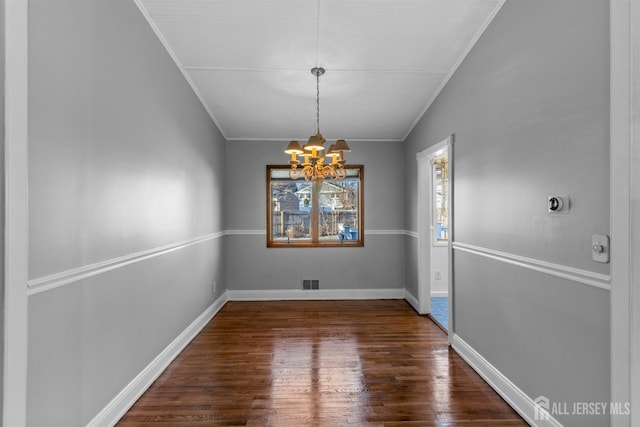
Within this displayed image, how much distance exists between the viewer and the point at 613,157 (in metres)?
Result: 1.57

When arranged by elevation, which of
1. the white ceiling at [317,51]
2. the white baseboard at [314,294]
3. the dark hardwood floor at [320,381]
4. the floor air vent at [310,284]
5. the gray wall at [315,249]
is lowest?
the dark hardwood floor at [320,381]

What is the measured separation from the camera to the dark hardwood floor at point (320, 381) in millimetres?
2209

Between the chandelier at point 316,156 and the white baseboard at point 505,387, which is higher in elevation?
the chandelier at point 316,156

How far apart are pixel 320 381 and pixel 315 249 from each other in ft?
8.76

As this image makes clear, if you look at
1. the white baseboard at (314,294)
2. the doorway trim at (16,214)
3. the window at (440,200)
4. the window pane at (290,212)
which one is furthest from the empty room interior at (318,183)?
the window at (440,200)

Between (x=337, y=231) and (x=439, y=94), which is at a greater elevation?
(x=439, y=94)

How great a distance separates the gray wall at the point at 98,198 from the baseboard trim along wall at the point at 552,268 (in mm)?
2670

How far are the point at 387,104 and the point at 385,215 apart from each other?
1.78 meters

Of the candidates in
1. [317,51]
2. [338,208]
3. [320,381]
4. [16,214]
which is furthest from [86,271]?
→ [338,208]

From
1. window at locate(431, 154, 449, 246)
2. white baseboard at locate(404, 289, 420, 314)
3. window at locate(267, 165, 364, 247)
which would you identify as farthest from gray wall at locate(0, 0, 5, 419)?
window at locate(431, 154, 449, 246)

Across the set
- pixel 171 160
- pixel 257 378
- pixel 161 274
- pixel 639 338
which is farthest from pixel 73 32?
pixel 639 338

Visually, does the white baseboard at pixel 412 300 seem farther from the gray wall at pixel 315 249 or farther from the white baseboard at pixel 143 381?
the white baseboard at pixel 143 381

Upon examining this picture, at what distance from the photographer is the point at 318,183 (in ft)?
10.5

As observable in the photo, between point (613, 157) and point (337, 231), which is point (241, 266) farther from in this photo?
point (613, 157)
